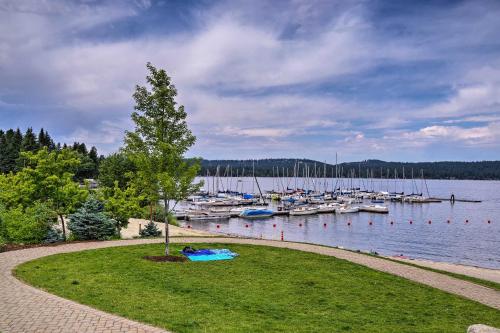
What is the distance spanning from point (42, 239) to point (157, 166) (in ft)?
28.7

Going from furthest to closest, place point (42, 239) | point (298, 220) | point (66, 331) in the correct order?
point (298, 220) → point (42, 239) → point (66, 331)

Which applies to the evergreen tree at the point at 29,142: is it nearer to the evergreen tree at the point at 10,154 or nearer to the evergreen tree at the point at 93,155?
the evergreen tree at the point at 10,154

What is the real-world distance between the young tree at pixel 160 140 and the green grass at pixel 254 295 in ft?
10.9

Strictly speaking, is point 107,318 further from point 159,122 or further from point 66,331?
point 159,122

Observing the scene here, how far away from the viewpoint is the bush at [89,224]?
21.9 m

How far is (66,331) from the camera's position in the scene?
850cm

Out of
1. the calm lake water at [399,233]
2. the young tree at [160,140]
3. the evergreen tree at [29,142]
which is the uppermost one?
the evergreen tree at [29,142]

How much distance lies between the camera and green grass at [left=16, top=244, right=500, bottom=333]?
9.62m

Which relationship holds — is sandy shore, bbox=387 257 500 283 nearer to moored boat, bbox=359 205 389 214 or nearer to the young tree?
the young tree

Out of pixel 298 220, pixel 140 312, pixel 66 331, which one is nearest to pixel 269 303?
pixel 140 312

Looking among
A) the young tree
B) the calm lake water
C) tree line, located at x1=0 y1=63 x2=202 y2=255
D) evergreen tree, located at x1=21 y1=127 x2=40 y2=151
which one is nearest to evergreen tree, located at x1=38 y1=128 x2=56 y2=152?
evergreen tree, located at x1=21 y1=127 x2=40 y2=151

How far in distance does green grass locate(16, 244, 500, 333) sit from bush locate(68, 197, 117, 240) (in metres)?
4.96

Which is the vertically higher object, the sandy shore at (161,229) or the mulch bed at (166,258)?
the mulch bed at (166,258)

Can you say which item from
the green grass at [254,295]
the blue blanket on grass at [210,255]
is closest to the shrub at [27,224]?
the green grass at [254,295]
